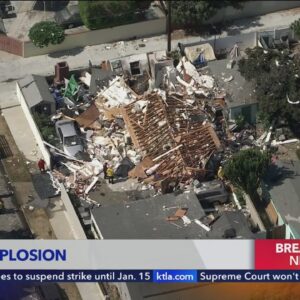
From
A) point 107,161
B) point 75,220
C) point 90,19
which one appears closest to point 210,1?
point 90,19

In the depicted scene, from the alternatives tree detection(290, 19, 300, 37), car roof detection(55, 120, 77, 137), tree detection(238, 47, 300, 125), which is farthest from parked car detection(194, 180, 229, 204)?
tree detection(290, 19, 300, 37)

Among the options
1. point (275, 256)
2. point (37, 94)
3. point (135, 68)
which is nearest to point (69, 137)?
point (37, 94)

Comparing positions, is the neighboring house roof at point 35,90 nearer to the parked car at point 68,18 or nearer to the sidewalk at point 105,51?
the sidewalk at point 105,51

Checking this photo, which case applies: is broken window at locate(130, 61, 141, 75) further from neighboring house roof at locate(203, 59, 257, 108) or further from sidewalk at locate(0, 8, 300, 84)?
neighboring house roof at locate(203, 59, 257, 108)

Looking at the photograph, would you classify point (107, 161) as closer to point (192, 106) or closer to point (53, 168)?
point (53, 168)

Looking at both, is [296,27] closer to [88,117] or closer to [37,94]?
[88,117]
